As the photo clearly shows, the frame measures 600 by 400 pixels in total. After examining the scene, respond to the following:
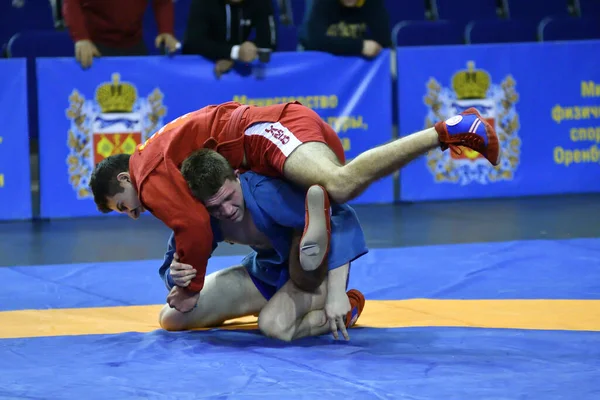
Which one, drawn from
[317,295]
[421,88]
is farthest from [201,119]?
[421,88]

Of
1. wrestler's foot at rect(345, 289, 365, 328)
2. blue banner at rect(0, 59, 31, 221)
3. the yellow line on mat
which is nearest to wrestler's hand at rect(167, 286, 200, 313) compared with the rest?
the yellow line on mat

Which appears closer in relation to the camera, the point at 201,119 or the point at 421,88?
the point at 201,119

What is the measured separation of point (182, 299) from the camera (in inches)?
140

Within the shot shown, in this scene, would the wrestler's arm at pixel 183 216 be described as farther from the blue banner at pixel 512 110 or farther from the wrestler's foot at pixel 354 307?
the blue banner at pixel 512 110

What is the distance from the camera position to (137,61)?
6.67m

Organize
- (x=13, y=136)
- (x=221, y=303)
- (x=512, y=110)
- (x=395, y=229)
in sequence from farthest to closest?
(x=512, y=110)
(x=13, y=136)
(x=395, y=229)
(x=221, y=303)

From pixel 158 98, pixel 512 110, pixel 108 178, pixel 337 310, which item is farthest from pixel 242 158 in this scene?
pixel 512 110

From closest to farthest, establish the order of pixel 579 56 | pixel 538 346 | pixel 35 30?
pixel 538 346 → pixel 579 56 → pixel 35 30

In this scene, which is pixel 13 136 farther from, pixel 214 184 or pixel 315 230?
pixel 315 230

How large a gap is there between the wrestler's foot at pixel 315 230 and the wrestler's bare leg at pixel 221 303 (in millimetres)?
517

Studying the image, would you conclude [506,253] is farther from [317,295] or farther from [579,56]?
[579,56]

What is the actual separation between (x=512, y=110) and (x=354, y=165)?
3842mm

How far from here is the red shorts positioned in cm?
366

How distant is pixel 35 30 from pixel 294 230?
16.9 feet
